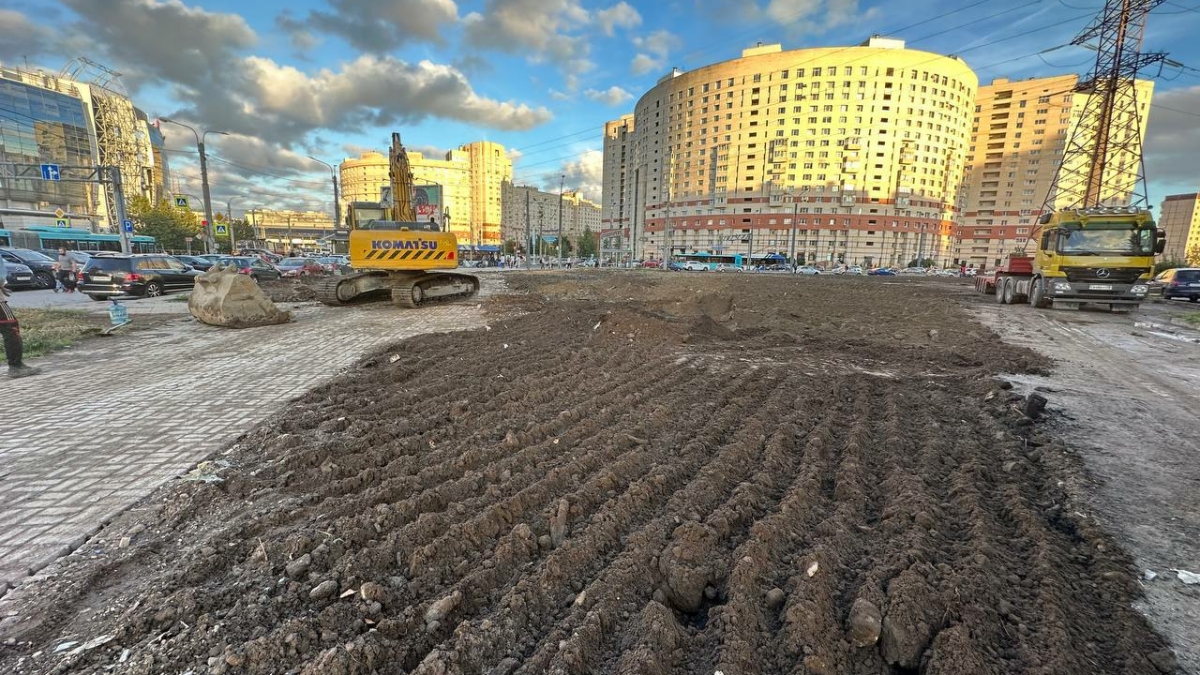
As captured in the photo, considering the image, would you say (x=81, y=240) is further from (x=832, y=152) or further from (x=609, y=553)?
(x=832, y=152)

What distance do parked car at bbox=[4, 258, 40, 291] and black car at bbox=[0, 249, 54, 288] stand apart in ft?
0.77

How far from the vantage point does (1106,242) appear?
1445cm

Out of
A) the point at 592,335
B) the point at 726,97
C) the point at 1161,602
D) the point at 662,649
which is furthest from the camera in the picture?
the point at 726,97

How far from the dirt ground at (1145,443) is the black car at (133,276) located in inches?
863

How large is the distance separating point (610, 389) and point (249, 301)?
974cm

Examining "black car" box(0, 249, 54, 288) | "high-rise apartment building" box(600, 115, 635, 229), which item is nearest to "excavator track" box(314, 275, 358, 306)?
"black car" box(0, 249, 54, 288)

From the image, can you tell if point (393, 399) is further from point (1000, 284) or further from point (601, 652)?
point (1000, 284)

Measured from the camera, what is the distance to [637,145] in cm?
12681

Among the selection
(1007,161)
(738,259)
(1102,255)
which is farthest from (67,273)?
(1007,161)

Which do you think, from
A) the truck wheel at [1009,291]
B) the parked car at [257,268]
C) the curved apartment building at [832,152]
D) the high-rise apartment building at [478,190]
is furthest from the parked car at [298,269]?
the curved apartment building at [832,152]

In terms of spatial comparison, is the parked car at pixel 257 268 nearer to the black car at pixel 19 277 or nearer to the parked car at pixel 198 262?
the parked car at pixel 198 262

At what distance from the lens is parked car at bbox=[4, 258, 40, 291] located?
19.0m

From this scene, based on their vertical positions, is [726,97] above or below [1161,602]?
above

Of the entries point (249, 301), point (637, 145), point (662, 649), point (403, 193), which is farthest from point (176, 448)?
point (637, 145)
